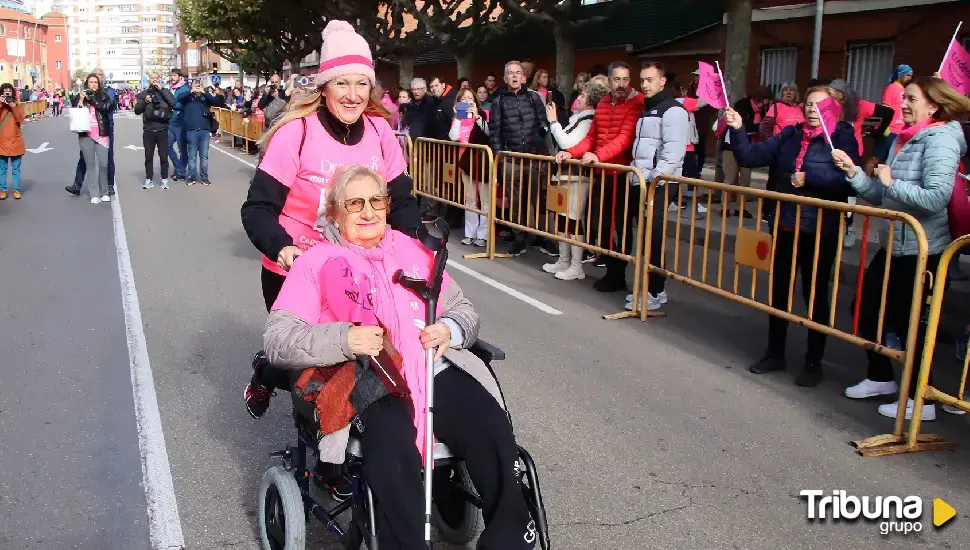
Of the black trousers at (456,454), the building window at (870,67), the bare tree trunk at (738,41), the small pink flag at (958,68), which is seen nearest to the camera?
the black trousers at (456,454)

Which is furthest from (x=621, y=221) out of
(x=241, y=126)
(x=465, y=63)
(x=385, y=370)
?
(x=465, y=63)

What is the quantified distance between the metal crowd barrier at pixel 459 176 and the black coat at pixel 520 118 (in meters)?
0.28

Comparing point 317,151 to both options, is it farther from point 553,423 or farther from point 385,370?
point 553,423

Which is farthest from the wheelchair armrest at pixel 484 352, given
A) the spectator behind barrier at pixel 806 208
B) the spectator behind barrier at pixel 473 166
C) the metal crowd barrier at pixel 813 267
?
the spectator behind barrier at pixel 473 166

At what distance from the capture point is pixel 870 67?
18.2 metres

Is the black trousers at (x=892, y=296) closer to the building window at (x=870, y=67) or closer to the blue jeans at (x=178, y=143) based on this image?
the building window at (x=870, y=67)

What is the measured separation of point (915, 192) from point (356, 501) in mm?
3664

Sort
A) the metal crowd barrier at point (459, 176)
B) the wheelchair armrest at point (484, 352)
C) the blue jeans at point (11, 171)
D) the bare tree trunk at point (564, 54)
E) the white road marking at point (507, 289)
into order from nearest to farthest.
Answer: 1. the wheelchair armrest at point (484, 352)
2. the white road marking at point (507, 289)
3. the metal crowd barrier at point (459, 176)
4. the blue jeans at point (11, 171)
5. the bare tree trunk at point (564, 54)

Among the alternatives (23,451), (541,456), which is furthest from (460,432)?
(23,451)

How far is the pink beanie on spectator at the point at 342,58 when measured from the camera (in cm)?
403

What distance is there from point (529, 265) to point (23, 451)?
5969 millimetres

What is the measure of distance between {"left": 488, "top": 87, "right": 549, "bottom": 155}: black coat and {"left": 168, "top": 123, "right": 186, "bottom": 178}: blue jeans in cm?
856

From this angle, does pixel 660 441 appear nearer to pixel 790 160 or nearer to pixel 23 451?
pixel 790 160

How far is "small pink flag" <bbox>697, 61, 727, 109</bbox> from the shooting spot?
21.5 feet
